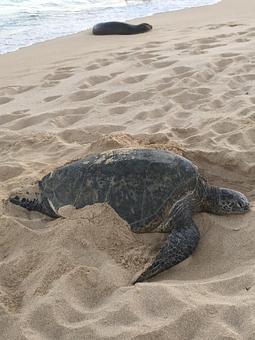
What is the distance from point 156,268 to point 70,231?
0.51m

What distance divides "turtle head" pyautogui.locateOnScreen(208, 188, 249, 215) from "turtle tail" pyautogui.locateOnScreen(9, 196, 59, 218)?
0.94 m

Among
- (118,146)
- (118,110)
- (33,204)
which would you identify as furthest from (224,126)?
(33,204)

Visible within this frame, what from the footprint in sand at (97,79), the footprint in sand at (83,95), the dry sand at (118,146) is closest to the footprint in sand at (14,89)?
the dry sand at (118,146)

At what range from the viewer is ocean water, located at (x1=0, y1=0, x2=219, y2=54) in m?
8.80

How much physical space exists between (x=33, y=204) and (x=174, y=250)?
0.98 meters

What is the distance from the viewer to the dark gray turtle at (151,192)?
8.36 feet

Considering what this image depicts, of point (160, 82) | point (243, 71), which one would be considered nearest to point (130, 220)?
point (160, 82)

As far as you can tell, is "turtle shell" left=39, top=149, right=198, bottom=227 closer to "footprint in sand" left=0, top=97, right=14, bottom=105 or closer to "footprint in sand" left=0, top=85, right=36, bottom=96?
"footprint in sand" left=0, top=97, right=14, bottom=105

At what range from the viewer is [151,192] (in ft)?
8.38

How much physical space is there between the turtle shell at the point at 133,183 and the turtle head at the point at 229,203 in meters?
0.17

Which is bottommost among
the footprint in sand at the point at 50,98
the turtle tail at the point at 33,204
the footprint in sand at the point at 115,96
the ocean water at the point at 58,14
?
the ocean water at the point at 58,14

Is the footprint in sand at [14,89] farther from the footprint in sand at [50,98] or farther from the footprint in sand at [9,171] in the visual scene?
the footprint in sand at [9,171]

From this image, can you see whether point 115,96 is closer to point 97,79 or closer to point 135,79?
point 135,79

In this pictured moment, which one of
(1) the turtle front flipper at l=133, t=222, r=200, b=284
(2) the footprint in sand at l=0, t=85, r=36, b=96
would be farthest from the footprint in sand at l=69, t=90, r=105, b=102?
(1) the turtle front flipper at l=133, t=222, r=200, b=284
